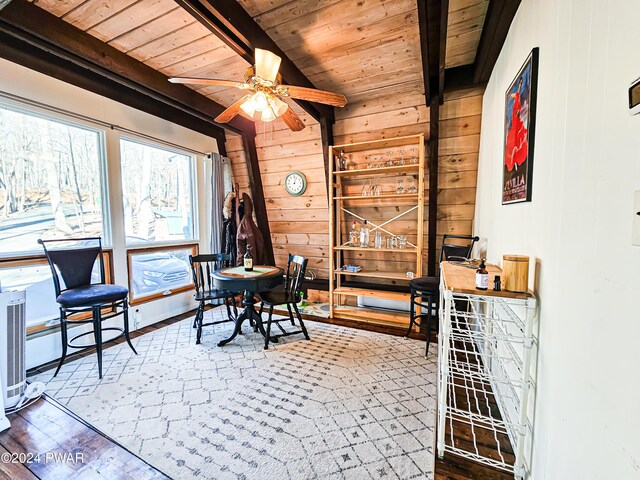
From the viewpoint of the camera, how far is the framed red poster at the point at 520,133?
4.55 ft

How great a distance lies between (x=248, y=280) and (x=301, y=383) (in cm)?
100

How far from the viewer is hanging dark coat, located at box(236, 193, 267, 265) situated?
398cm

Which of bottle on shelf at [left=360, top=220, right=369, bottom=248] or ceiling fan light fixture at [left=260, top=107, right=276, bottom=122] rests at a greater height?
ceiling fan light fixture at [left=260, top=107, right=276, bottom=122]

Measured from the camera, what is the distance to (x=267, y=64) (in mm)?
1780

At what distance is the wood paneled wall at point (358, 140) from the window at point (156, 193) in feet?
2.79

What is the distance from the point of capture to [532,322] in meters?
1.26

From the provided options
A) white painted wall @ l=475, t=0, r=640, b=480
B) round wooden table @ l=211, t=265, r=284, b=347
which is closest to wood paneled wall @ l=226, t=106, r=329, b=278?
round wooden table @ l=211, t=265, r=284, b=347

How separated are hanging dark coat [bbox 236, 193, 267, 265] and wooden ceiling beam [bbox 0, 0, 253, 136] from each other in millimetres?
1272

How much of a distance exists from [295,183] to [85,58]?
7.81 ft

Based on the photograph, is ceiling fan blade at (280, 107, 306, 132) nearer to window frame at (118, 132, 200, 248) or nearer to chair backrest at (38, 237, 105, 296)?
window frame at (118, 132, 200, 248)

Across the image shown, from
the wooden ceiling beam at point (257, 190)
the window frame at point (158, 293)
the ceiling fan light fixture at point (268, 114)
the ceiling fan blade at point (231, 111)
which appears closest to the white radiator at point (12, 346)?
the window frame at point (158, 293)

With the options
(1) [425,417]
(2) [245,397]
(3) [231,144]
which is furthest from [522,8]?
(3) [231,144]

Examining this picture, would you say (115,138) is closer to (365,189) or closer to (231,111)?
(231,111)

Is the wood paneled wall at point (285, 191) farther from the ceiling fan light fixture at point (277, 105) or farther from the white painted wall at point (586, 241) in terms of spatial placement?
the white painted wall at point (586, 241)
